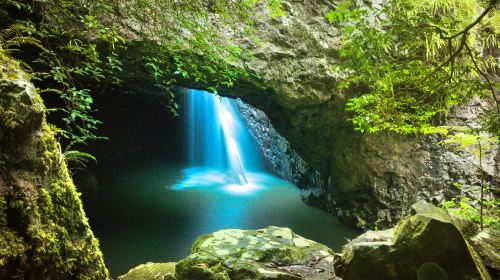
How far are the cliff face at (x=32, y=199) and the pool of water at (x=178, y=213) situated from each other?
3619mm

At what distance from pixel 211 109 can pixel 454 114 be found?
11759 millimetres

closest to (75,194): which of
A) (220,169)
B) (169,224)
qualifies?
(169,224)

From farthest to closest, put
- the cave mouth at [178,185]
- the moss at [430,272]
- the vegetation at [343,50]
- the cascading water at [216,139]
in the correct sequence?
the cascading water at [216,139] < the cave mouth at [178,185] < the vegetation at [343,50] < the moss at [430,272]

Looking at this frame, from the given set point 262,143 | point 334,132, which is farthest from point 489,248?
point 262,143

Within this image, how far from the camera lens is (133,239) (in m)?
6.46

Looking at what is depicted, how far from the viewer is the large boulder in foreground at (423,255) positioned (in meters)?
2.28

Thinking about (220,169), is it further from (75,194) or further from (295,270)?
(75,194)

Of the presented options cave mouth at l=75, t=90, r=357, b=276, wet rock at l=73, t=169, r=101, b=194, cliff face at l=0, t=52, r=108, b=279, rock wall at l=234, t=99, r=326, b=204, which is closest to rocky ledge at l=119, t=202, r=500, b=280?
cliff face at l=0, t=52, r=108, b=279

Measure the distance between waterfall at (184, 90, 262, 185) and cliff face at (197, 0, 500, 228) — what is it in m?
7.44

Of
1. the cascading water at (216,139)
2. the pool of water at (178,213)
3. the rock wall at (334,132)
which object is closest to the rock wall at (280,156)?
the pool of water at (178,213)

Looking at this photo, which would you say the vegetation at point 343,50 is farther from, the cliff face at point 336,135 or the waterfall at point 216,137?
the waterfall at point 216,137

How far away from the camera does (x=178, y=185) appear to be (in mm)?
11133

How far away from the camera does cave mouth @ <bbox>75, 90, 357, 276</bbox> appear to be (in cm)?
679

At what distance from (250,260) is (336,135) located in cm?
466
